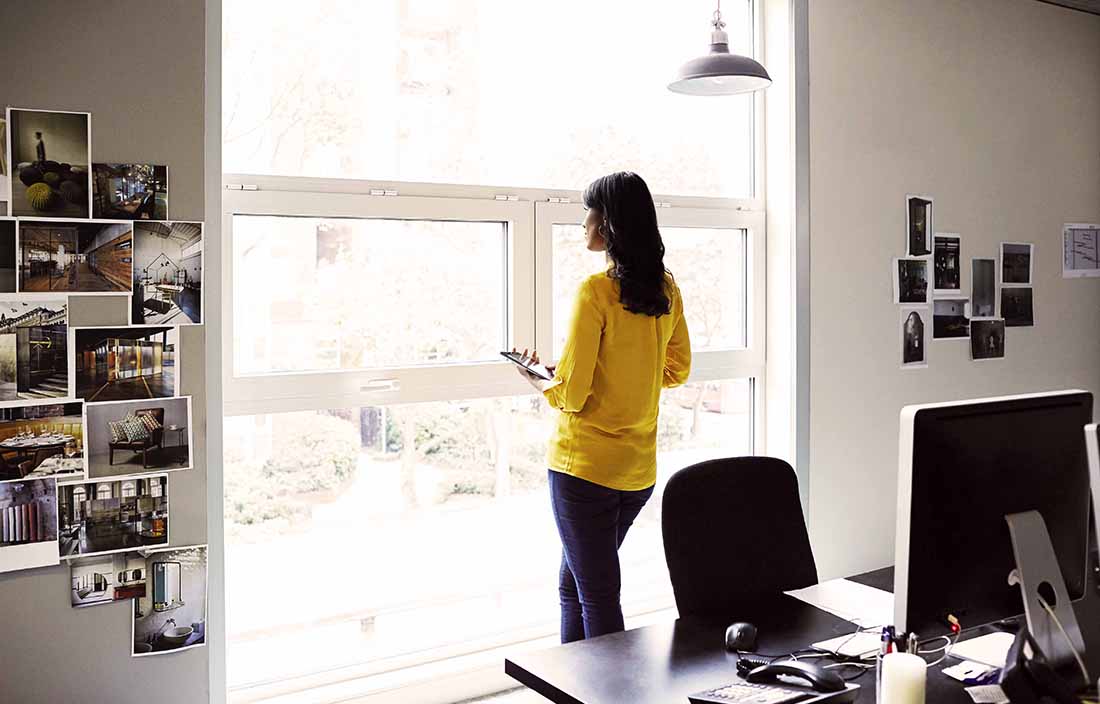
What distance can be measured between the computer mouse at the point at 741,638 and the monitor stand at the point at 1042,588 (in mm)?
455

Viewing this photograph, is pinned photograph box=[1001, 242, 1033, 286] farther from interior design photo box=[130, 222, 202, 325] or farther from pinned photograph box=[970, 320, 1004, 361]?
interior design photo box=[130, 222, 202, 325]

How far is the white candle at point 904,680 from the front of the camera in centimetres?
138

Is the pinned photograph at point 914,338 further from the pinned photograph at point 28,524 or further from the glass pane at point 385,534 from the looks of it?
the pinned photograph at point 28,524

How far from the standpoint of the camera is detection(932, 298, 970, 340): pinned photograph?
4004 mm

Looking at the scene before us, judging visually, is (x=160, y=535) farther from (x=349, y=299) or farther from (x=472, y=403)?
(x=472, y=403)

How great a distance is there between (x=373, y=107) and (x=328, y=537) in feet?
4.35

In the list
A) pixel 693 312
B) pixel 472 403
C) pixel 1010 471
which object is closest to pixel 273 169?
pixel 472 403

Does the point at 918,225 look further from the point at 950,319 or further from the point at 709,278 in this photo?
the point at 709,278

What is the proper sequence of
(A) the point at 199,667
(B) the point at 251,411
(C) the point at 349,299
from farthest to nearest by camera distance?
(C) the point at 349,299 → (B) the point at 251,411 → (A) the point at 199,667

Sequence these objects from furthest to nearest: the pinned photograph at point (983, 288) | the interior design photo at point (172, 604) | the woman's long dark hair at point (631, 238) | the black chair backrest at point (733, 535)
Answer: the pinned photograph at point (983, 288)
the woman's long dark hair at point (631, 238)
the interior design photo at point (172, 604)
the black chair backrest at point (733, 535)

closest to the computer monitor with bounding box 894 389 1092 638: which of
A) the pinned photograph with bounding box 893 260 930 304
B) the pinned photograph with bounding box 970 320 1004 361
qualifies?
the pinned photograph with bounding box 893 260 930 304

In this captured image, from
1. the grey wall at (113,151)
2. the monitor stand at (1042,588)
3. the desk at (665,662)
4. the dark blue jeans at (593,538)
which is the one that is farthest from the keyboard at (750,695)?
the grey wall at (113,151)

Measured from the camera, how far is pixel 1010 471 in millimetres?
1548

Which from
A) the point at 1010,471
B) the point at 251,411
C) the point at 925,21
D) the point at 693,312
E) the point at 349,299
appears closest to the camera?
the point at 1010,471
